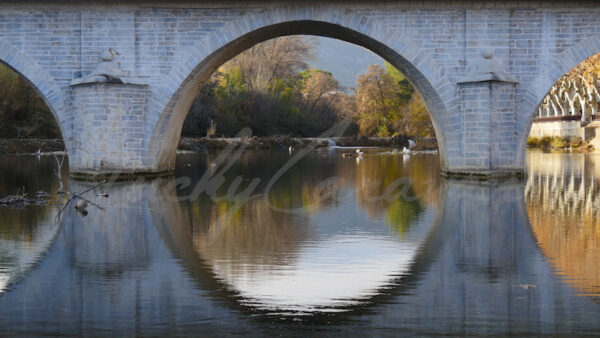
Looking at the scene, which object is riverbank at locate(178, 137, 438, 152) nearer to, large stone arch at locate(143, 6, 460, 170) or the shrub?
the shrub

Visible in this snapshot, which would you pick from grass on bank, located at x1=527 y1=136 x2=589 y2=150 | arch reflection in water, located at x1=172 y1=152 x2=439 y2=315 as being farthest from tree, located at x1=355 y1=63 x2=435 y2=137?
arch reflection in water, located at x1=172 y1=152 x2=439 y2=315

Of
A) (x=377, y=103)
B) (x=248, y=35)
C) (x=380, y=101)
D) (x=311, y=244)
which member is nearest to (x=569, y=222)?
(x=311, y=244)

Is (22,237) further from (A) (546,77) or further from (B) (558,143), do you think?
(B) (558,143)

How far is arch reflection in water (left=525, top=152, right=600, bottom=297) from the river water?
0.03 metres

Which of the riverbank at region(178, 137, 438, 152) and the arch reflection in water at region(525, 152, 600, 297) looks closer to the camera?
the arch reflection in water at region(525, 152, 600, 297)

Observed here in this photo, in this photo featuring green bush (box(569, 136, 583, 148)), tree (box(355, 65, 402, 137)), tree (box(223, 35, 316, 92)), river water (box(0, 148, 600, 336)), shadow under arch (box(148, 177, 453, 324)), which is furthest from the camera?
tree (box(355, 65, 402, 137))

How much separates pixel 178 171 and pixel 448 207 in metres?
11.0

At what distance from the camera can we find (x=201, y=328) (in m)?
4.79

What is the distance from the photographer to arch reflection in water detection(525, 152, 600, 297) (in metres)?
6.49

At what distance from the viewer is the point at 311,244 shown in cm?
800

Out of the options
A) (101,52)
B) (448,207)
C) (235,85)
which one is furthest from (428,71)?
(235,85)

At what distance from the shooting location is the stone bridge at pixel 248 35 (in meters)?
16.7

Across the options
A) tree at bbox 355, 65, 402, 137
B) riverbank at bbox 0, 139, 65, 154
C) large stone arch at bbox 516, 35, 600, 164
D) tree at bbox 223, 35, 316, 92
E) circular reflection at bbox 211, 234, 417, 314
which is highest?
tree at bbox 223, 35, 316, 92

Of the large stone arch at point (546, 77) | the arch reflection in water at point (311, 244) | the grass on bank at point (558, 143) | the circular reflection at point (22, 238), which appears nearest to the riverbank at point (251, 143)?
the grass on bank at point (558, 143)
